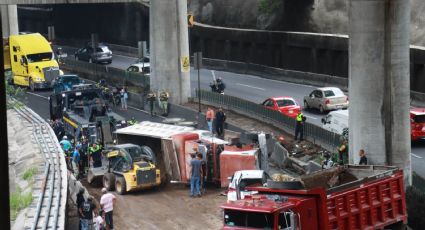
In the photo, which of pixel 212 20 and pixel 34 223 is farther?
pixel 212 20

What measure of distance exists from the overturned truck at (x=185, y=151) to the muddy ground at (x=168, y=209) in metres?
0.63

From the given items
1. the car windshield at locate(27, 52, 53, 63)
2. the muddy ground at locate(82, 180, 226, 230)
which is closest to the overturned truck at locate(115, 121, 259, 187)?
the muddy ground at locate(82, 180, 226, 230)

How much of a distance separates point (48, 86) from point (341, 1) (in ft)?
90.1

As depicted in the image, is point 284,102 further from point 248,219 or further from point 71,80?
point 248,219

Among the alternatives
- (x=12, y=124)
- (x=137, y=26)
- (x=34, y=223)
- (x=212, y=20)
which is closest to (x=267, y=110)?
(x=12, y=124)

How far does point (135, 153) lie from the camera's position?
26922mm

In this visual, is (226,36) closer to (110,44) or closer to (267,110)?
(110,44)

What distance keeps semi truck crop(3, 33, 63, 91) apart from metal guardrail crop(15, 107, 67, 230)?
1504 cm

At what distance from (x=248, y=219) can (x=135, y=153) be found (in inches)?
457

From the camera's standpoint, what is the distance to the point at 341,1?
67.2m

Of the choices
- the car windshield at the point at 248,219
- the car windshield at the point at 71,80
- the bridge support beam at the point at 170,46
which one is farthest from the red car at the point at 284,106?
the car windshield at the point at 248,219

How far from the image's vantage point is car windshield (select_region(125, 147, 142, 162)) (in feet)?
88.0

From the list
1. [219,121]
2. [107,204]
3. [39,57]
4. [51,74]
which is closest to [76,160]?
[219,121]

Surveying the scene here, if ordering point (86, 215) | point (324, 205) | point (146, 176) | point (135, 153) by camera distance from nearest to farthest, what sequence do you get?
point (324, 205)
point (86, 215)
point (146, 176)
point (135, 153)
